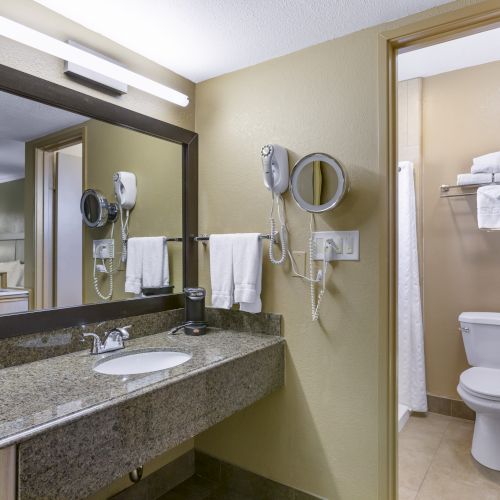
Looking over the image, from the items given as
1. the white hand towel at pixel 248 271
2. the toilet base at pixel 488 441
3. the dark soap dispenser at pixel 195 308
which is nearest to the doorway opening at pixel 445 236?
the toilet base at pixel 488 441

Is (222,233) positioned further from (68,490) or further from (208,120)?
(68,490)

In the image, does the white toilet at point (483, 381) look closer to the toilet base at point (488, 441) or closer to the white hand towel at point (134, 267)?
the toilet base at point (488, 441)

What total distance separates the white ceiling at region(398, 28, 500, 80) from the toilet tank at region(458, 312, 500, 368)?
61.3 inches

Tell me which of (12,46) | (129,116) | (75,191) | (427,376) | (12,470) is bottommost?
(427,376)

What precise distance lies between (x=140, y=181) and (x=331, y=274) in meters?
1.00

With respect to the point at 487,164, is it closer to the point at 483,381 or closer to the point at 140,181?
the point at 483,381

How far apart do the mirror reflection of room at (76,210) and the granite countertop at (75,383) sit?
25 centimetres

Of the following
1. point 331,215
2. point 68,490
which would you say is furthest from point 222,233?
point 68,490

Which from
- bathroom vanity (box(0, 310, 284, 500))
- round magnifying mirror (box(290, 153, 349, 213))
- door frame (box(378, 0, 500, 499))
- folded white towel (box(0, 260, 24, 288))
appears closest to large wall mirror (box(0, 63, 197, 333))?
folded white towel (box(0, 260, 24, 288))

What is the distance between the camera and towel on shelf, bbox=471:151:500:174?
91.1 inches

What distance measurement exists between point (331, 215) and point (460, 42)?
4.59 ft

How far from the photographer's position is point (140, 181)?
74.0 inches

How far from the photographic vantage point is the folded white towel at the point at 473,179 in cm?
236

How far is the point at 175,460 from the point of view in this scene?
6.48 ft
